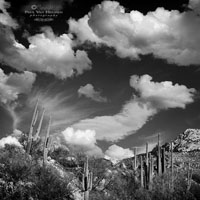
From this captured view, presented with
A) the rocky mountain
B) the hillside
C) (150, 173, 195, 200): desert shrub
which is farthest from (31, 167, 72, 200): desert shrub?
the rocky mountain

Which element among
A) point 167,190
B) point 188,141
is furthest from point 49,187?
point 188,141

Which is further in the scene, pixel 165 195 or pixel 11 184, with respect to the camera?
pixel 165 195

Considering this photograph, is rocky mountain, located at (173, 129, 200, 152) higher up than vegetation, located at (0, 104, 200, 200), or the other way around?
rocky mountain, located at (173, 129, 200, 152)

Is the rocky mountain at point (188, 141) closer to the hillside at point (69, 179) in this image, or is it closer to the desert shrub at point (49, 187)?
the hillside at point (69, 179)

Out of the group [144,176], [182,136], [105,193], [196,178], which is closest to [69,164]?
[105,193]

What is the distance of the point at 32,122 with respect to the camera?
24.8 metres

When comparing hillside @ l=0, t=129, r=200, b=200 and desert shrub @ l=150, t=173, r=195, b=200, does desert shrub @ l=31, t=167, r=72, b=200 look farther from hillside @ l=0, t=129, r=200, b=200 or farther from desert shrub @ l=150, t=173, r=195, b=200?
desert shrub @ l=150, t=173, r=195, b=200

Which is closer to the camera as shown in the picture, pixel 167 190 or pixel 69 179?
pixel 69 179

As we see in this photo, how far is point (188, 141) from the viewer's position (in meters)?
63.2

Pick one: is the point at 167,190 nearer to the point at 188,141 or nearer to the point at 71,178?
the point at 71,178

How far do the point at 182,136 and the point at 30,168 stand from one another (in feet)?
177

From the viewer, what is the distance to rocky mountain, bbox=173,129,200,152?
5926 cm

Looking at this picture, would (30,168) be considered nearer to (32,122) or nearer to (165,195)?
(32,122)

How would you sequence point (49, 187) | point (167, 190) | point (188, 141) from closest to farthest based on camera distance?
point (49, 187)
point (167, 190)
point (188, 141)
